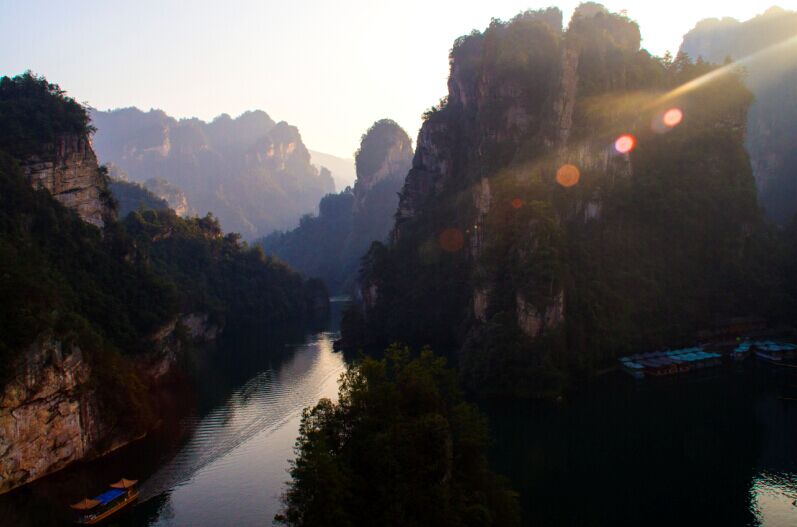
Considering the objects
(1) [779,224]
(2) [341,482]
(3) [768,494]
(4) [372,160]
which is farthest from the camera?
(4) [372,160]

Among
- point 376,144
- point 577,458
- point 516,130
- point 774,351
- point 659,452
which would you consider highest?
point 376,144

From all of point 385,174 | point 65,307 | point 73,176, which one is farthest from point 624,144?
point 385,174

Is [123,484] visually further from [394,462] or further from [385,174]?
[385,174]

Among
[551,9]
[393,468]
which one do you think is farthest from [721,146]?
[393,468]

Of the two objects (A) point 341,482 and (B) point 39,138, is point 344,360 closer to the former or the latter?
(B) point 39,138

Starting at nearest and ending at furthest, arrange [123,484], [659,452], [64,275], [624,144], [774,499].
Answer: [774,499], [123,484], [659,452], [64,275], [624,144]

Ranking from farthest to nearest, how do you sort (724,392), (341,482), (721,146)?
(721,146) < (724,392) < (341,482)

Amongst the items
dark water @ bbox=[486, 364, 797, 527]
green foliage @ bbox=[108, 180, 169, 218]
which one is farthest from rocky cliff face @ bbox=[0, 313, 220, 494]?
green foliage @ bbox=[108, 180, 169, 218]

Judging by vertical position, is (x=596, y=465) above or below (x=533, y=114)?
below
